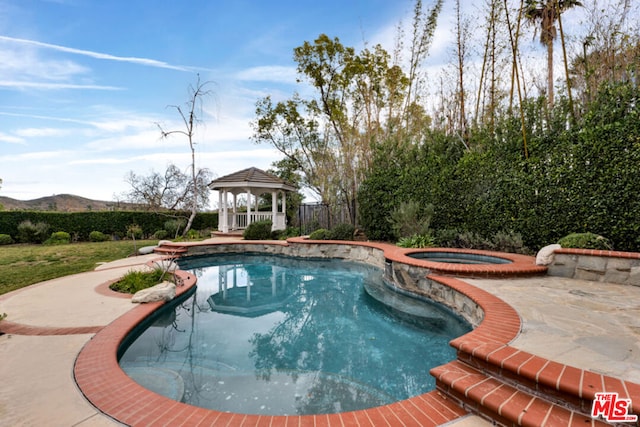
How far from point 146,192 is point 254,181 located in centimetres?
1172

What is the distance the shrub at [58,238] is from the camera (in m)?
13.7

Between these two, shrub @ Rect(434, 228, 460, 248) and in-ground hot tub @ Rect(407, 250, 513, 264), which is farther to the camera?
shrub @ Rect(434, 228, 460, 248)

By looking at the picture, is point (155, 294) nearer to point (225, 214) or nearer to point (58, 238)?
point (225, 214)

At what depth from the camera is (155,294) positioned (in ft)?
16.1

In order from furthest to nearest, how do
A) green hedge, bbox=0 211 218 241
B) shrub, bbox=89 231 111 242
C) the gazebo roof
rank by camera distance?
the gazebo roof < shrub, bbox=89 231 111 242 < green hedge, bbox=0 211 218 241

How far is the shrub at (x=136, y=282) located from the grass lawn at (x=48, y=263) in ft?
7.29

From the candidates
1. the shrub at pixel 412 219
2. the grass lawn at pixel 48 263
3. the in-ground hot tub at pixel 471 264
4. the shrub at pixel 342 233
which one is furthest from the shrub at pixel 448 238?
the grass lawn at pixel 48 263

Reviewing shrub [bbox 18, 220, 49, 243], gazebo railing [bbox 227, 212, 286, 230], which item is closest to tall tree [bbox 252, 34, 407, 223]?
gazebo railing [bbox 227, 212, 286, 230]

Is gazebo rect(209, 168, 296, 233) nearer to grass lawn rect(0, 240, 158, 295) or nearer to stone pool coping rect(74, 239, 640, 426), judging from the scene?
grass lawn rect(0, 240, 158, 295)

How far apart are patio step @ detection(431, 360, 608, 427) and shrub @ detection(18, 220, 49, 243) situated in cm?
1883

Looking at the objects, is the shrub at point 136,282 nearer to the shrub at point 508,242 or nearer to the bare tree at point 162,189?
the shrub at point 508,242

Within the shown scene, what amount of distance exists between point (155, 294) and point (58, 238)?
13622mm

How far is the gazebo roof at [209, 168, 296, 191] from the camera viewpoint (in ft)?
49.5

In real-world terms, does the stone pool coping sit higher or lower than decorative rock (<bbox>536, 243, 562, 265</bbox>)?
lower
